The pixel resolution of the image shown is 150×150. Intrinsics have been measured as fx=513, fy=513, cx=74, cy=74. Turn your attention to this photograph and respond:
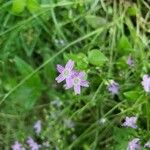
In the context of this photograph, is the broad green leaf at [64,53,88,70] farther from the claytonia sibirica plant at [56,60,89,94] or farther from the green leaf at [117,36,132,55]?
the green leaf at [117,36,132,55]

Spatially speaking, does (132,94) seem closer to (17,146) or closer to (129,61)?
(129,61)

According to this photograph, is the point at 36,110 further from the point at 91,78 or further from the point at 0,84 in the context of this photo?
the point at 91,78

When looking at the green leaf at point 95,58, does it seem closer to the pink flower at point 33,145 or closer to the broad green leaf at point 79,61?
the broad green leaf at point 79,61

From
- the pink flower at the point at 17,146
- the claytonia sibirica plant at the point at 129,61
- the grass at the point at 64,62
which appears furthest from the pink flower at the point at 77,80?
the pink flower at the point at 17,146

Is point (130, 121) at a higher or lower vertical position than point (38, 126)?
lower

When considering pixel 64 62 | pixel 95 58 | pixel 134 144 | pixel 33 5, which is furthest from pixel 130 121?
pixel 33 5

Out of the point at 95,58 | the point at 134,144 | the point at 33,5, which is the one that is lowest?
the point at 134,144

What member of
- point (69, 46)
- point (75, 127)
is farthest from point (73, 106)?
point (69, 46)
